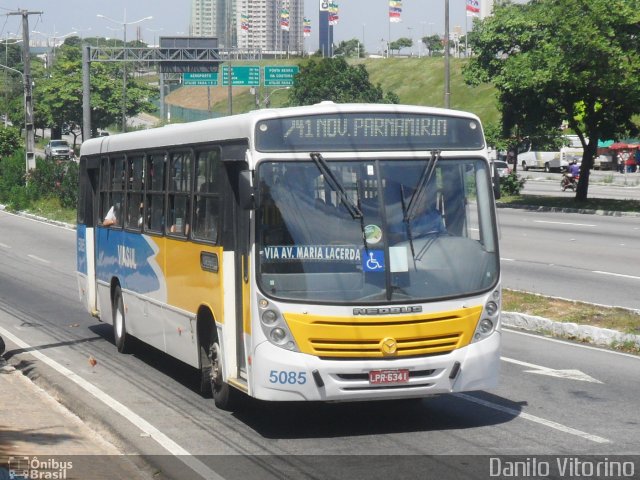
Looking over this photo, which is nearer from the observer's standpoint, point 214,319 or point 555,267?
point 214,319

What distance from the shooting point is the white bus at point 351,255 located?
917cm

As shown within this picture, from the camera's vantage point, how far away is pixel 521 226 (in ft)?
111

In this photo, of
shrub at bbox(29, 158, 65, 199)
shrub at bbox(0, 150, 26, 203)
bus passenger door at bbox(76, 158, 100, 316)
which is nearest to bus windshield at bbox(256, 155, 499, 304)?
bus passenger door at bbox(76, 158, 100, 316)

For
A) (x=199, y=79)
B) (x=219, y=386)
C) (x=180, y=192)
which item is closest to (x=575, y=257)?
(x=180, y=192)

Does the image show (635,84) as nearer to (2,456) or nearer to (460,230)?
(460,230)

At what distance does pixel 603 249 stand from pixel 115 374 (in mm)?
16182

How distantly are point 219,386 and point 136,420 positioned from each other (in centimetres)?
84

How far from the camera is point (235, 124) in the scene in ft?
33.0

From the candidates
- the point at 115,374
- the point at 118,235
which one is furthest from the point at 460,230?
the point at 118,235

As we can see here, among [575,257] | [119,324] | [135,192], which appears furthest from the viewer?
[575,257]

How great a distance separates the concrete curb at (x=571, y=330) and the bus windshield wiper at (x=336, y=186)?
616 cm

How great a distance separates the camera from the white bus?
30.1 ft

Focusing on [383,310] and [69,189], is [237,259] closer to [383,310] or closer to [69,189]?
[383,310]

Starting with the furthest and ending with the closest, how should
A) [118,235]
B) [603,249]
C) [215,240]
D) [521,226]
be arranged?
[521,226] → [603,249] → [118,235] → [215,240]
